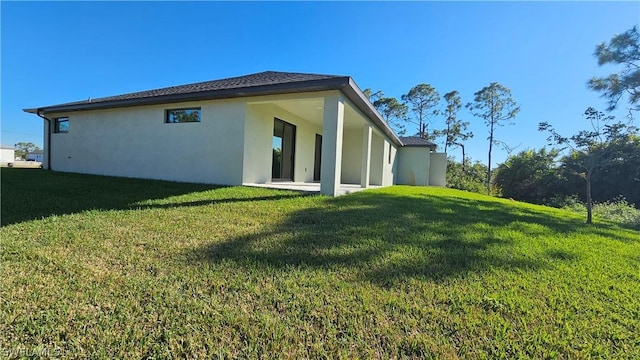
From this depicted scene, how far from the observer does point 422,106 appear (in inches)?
1248

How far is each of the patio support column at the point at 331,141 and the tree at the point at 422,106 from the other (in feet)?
88.2

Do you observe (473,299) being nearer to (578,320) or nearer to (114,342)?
(578,320)

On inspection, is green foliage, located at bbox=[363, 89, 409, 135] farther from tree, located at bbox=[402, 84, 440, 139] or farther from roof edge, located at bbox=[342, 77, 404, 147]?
roof edge, located at bbox=[342, 77, 404, 147]

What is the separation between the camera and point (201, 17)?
32.5 feet

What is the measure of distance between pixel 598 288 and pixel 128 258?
470 cm

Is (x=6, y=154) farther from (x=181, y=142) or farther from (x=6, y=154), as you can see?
(x=181, y=142)

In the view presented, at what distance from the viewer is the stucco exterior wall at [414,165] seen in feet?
61.6

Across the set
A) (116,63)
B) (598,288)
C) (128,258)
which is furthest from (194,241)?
(116,63)

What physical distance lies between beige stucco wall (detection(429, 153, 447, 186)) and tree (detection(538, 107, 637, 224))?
1165cm

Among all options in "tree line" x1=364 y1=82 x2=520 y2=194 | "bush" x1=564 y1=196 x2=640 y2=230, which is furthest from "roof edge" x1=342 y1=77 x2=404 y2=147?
"tree line" x1=364 y1=82 x2=520 y2=194

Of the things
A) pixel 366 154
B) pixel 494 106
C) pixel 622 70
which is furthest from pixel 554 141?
pixel 494 106

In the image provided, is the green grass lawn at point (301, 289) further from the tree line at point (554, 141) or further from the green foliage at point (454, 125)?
the green foliage at point (454, 125)


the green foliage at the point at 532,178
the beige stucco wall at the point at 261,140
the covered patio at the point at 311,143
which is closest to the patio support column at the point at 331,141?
the covered patio at the point at 311,143

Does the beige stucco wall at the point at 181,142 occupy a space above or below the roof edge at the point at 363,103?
below
